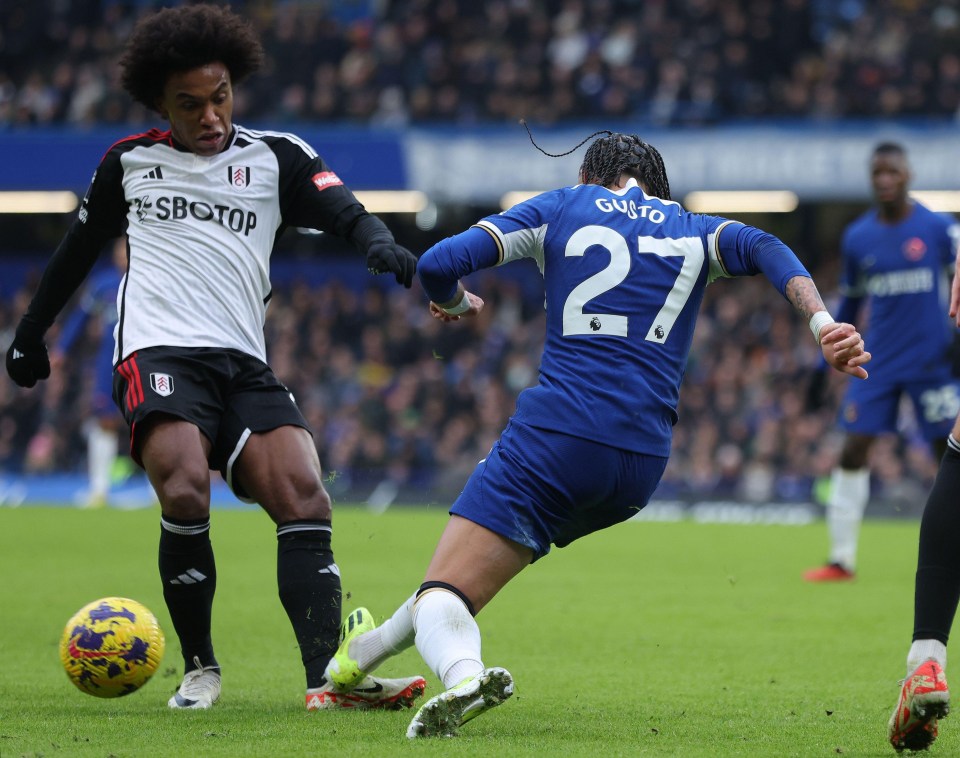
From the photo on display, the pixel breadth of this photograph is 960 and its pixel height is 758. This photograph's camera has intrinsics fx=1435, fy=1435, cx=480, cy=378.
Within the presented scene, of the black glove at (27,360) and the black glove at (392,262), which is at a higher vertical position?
the black glove at (392,262)

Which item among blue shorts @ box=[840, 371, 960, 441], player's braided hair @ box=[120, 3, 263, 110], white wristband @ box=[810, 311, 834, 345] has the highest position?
player's braided hair @ box=[120, 3, 263, 110]

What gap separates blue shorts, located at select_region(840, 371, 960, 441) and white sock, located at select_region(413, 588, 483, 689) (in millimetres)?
5834

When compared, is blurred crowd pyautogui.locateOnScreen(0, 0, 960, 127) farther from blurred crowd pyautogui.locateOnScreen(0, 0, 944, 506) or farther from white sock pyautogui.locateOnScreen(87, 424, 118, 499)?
white sock pyautogui.locateOnScreen(87, 424, 118, 499)

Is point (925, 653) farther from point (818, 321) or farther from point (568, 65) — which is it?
point (568, 65)

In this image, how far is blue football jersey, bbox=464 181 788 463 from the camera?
4441 millimetres

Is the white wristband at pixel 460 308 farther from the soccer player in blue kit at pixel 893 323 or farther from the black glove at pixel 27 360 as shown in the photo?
the soccer player in blue kit at pixel 893 323

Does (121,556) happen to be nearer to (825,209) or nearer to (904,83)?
(904,83)

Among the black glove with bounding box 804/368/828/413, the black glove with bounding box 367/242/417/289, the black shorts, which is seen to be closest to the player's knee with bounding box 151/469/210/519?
the black shorts

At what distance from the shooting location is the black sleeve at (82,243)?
17.2ft

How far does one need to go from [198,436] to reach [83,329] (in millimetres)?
18902

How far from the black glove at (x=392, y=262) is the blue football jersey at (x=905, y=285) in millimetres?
5596

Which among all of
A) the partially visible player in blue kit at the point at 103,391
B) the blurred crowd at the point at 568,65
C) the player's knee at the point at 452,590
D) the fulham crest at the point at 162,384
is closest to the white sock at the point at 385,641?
the player's knee at the point at 452,590

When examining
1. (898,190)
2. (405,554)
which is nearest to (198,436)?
(898,190)

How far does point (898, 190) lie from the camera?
955 cm
